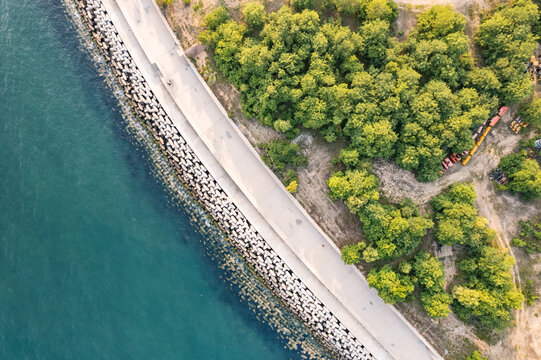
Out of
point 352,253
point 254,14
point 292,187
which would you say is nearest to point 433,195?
point 352,253

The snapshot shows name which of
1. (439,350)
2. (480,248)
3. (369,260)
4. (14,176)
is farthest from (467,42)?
(14,176)

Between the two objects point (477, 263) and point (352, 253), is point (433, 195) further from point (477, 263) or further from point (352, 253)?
point (352, 253)

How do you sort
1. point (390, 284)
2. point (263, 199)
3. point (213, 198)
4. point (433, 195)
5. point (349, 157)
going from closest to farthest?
point (349, 157), point (390, 284), point (433, 195), point (263, 199), point (213, 198)

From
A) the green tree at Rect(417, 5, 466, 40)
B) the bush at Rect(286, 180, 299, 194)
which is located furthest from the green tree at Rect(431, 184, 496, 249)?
the green tree at Rect(417, 5, 466, 40)

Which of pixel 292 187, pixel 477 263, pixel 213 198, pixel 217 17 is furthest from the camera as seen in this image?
pixel 213 198

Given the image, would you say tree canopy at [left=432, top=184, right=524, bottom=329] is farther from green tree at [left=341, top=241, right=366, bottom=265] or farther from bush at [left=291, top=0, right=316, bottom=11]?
bush at [left=291, top=0, right=316, bottom=11]

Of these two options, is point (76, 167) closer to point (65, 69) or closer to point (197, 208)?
point (65, 69)

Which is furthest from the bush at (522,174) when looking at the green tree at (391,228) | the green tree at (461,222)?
the green tree at (391,228)
